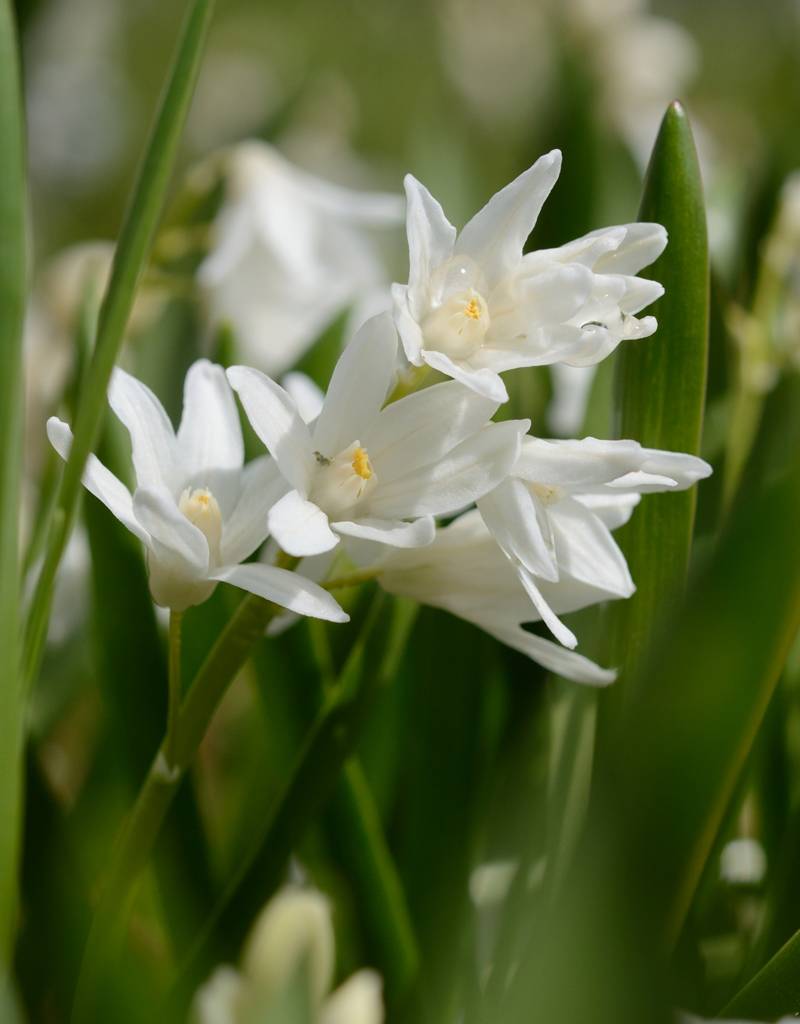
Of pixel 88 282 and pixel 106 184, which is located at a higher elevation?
pixel 106 184

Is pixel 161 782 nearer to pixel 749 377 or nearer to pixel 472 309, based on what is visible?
pixel 472 309

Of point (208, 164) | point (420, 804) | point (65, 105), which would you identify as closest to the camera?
point (420, 804)

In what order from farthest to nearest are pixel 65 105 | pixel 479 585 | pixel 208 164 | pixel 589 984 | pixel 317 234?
pixel 65 105
pixel 317 234
pixel 208 164
pixel 479 585
pixel 589 984

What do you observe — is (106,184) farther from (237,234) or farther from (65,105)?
(237,234)

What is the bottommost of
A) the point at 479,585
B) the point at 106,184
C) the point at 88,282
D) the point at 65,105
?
the point at 479,585

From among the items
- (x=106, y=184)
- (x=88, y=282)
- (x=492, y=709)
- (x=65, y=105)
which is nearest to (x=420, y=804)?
(x=492, y=709)

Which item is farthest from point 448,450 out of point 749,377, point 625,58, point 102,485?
point 625,58

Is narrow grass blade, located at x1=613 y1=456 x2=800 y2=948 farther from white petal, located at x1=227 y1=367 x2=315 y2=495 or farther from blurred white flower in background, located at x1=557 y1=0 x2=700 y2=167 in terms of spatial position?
blurred white flower in background, located at x1=557 y1=0 x2=700 y2=167
